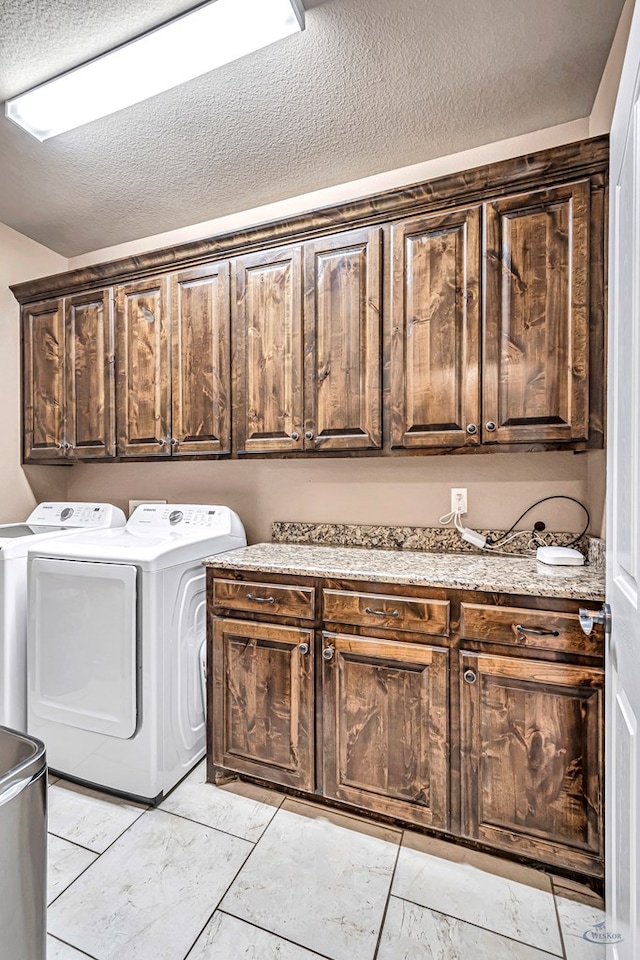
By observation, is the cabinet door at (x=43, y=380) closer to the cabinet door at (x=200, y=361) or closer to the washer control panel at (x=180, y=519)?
the washer control panel at (x=180, y=519)

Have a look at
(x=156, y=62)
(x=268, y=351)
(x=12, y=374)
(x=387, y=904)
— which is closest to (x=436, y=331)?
(x=268, y=351)

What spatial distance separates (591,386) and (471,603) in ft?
2.79

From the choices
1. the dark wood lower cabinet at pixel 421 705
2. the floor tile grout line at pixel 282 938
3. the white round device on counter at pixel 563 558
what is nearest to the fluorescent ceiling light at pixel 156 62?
the dark wood lower cabinet at pixel 421 705

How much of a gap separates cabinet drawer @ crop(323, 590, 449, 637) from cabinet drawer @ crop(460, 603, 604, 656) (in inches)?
3.0

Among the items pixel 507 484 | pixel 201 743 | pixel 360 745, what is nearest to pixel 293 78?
Result: pixel 507 484

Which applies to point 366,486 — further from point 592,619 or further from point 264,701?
point 592,619

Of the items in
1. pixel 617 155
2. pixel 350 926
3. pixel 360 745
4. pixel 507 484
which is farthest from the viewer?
pixel 507 484

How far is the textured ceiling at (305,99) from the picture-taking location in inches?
59.1

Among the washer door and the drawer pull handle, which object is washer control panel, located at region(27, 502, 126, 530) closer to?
the washer door

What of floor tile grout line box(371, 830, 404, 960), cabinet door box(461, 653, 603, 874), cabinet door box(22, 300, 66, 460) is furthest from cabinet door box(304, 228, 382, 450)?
Answer: cabinet door box(22, 300, 66, 460)

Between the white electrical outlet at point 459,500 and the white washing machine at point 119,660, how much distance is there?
1.13m

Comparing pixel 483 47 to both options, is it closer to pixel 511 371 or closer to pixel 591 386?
pixel 511 371

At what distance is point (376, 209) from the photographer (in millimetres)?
1933

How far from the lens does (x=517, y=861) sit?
1557 millimetres
